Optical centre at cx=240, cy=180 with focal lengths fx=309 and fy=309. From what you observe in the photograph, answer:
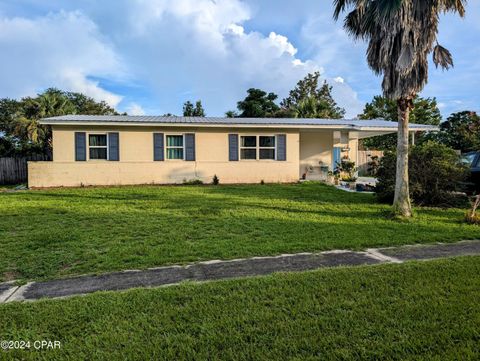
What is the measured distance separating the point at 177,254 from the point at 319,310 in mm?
2725

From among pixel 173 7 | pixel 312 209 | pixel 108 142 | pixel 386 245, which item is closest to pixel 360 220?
pixel 312 209

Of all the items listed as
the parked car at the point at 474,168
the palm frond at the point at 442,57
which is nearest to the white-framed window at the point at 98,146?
the palm frond at the point at 442,57

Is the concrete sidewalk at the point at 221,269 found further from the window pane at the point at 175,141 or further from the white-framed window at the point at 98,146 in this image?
the white-framed window at the point at 98,146

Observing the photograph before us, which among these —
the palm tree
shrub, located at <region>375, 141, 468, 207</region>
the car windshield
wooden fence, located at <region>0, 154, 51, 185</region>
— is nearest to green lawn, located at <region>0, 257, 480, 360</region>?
the palm tree

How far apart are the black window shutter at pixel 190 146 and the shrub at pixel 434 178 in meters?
8.65

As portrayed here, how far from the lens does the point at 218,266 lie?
459cm

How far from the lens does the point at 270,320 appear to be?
112 inches

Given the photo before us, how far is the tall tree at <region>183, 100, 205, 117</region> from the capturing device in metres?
33.1

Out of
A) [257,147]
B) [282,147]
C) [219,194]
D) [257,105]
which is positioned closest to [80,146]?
[219,194]

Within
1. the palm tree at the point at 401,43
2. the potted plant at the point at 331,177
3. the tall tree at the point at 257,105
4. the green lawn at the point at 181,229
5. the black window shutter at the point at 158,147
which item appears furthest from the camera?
the tall tree at the point at 257,105

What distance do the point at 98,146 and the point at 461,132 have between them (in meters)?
29.2

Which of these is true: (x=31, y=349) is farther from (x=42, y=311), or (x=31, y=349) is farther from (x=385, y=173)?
(x=385, y=173)

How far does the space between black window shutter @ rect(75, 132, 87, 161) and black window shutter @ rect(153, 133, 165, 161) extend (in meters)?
3.05

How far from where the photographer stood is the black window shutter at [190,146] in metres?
14.9
